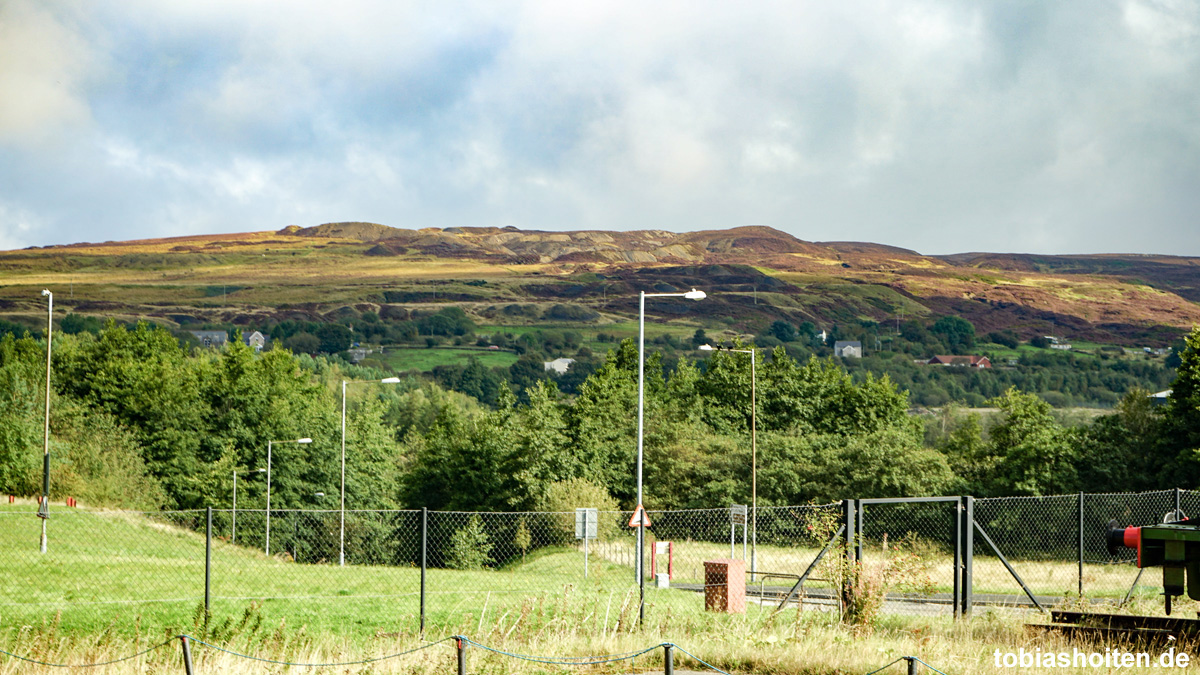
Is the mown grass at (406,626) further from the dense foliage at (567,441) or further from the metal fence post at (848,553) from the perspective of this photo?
the dense foliage at (567,441)

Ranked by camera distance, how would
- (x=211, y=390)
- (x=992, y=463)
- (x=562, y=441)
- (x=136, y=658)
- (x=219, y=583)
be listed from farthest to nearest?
(x=211, y=390) → (x=562, y=441) → (x=992, y=463) → (x=219, y=583) → (x=136, y=658)

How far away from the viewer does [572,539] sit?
154 feet

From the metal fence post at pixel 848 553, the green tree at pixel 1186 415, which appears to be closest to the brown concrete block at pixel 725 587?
the metal fence post at pixel 848 553

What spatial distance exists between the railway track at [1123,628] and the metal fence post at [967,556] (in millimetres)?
1785

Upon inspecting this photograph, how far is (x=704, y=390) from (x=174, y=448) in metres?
40.2

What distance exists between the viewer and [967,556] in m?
15.5

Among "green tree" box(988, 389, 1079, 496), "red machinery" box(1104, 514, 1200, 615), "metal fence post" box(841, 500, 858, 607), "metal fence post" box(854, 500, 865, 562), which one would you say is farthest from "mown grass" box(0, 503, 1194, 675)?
"green tree" box(988, 389, 1079, 496)

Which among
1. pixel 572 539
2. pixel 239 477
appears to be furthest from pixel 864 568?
pixel 239 477

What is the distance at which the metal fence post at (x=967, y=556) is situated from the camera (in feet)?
49.7

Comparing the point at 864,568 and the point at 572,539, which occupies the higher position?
the point at 864,568

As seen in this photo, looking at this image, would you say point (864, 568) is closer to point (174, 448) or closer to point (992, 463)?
point (992, 463)

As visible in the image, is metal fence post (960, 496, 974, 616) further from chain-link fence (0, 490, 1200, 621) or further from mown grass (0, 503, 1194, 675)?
mown grass (0, 503, 1194, 675)

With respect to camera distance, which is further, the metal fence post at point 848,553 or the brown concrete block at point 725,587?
the brown concrete block at point 725,587

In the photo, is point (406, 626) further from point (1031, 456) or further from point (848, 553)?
point (1031, 456)
